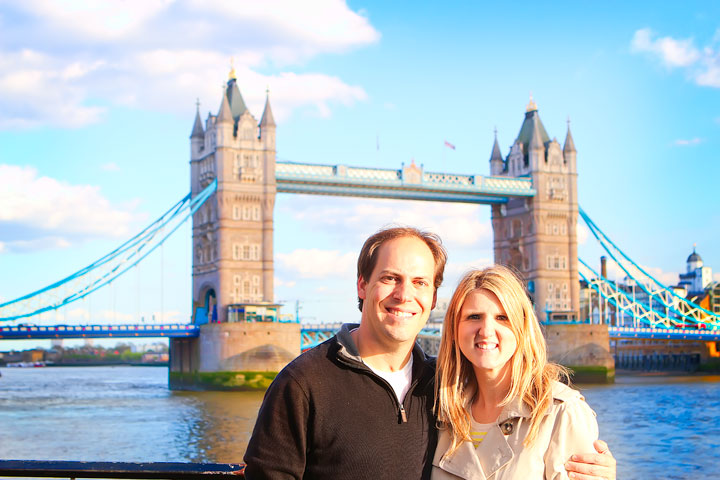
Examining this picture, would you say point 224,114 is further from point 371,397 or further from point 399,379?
point 371,397

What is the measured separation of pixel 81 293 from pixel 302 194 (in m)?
9.48

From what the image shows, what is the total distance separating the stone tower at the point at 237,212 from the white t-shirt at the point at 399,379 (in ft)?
108

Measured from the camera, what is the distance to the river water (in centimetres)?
1628

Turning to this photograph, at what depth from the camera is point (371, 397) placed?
9.18 ft

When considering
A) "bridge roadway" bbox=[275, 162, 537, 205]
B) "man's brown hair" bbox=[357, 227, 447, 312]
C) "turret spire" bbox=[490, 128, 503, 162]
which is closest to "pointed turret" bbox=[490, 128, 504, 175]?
"turret spire" bbox=[490, 128, 503, 162]

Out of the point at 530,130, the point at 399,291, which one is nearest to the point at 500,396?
the point at 399,291

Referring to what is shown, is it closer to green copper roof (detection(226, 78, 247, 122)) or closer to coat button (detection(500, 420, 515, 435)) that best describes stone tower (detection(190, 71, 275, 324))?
green copper roof (detection(226, 78, 247, 122))

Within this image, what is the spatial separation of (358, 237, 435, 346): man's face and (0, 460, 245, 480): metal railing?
2.00ft

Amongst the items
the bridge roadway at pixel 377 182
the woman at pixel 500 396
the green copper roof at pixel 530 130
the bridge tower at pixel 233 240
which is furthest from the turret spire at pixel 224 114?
the woman at pixel 500 396

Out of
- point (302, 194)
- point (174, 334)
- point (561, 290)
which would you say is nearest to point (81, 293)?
point (174, 334)

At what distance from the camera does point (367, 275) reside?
3.04 m

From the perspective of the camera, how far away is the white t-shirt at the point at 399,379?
9.54 ft

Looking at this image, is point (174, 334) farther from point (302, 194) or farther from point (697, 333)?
point (697, 333)

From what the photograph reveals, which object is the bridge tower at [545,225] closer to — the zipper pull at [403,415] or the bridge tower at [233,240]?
the bridge tower at [233,240]
